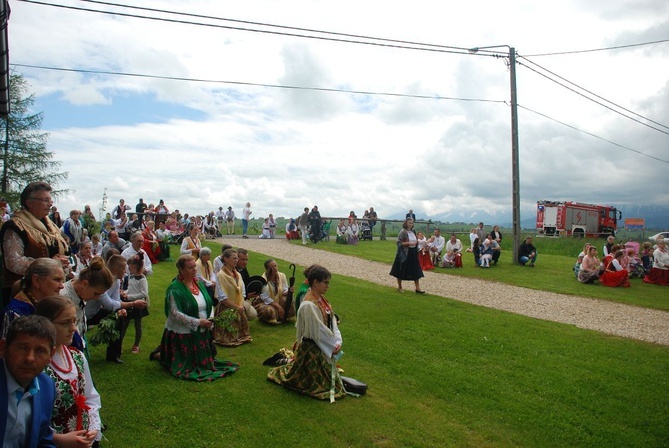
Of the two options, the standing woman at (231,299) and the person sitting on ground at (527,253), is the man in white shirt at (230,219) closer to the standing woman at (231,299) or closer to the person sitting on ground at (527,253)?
the person sitting on ground at (527,253)

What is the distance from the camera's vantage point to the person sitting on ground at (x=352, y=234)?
95.5 feet

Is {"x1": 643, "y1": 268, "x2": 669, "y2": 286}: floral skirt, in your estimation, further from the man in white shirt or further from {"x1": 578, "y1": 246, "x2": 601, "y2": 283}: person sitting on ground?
the man in white shirt

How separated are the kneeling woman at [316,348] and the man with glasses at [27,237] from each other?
2.80 meters

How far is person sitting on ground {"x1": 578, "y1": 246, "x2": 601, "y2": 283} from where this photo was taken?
1767cm

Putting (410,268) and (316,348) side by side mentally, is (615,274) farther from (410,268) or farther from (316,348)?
(316,348)

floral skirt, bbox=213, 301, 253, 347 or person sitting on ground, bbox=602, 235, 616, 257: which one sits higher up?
person sitting on ground, bbox=602, 235, 616, 257

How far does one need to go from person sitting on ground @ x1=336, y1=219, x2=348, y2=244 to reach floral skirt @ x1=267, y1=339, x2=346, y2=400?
2262cm

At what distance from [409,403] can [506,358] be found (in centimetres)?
274

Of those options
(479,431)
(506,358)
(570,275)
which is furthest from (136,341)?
(570,275)

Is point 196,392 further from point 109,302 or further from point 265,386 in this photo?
point 109,302

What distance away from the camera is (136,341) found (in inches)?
294

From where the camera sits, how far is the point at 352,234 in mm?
29328

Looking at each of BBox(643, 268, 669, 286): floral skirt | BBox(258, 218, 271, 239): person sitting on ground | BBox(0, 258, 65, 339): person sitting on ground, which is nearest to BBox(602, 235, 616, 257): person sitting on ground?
BBox(643, 268, 669, 286): floral skirt

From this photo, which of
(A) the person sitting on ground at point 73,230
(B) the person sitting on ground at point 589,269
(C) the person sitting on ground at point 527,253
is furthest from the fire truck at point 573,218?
(A) the person sitting on ground at point 73,230
